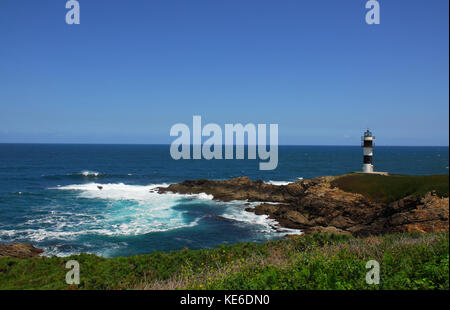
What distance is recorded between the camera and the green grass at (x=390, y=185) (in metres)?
26.6

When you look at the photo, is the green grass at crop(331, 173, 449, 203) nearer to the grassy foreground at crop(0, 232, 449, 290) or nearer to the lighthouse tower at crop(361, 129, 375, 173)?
the lighthouse tower at crop(361, 129, 375, 173)

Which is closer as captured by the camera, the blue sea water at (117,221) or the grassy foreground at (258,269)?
the grassy foreground at (258,269)

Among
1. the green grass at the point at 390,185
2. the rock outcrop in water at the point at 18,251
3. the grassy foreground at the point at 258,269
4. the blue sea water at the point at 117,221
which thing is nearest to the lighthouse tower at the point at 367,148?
the green grass at the point at 390,185

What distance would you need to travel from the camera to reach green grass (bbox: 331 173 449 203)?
26.6m

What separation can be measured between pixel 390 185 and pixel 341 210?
264 inches

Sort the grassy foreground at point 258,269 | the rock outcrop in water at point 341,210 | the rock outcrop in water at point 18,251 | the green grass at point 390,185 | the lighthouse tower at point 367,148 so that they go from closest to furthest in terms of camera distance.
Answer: the grassy foreground at point 258,269 < the rock outcrop in water at point 18,251 < the rock outcrop in water at point 341,210 < the green grass at point 390,185 < the lighthouse tower at point 367,148

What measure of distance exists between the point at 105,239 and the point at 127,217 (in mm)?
7752

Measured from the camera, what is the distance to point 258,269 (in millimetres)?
9312

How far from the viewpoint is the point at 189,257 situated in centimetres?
1248

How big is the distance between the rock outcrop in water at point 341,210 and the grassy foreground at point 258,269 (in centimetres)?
1341

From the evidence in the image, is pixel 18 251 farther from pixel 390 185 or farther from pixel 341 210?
pixel 390 185

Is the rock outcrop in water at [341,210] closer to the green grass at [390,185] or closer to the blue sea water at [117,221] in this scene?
the green grass at [390,185]

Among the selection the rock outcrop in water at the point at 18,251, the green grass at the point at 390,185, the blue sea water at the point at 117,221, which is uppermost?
the green grass at the point at 390,185
